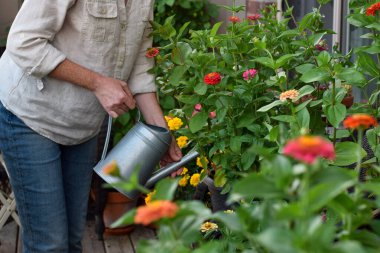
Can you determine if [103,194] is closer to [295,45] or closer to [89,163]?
[89,163]

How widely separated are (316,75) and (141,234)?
2.45 m

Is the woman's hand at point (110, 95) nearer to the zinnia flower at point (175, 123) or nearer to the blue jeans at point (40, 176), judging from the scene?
the blue jeans at point (40, 176)

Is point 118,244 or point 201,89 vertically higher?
point 201,89

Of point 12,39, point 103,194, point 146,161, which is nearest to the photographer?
point 12,39

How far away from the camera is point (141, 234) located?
4.33m

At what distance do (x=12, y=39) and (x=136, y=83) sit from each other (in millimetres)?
455

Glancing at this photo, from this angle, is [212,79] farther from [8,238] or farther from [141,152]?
[8,238]

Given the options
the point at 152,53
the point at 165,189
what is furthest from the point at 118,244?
the point at 165,189

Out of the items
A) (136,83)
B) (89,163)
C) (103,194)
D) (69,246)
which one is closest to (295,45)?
(136,83)

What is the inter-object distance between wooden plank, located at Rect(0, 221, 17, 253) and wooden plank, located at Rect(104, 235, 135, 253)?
451mm

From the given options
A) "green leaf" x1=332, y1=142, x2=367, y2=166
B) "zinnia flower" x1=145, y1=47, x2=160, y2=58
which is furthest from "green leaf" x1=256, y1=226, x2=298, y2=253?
"zinnia flower" x1=145, y1=47, x2=160, y2=58

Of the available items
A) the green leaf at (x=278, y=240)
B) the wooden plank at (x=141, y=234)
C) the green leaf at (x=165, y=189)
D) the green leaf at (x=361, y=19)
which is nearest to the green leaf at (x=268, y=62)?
the green leaf at (x=361, y=19)

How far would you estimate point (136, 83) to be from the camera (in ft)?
8.38

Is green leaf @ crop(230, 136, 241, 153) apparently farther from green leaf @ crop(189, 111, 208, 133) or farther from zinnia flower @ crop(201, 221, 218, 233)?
zinnia flower @ crop(201, 221, 218, 233)
